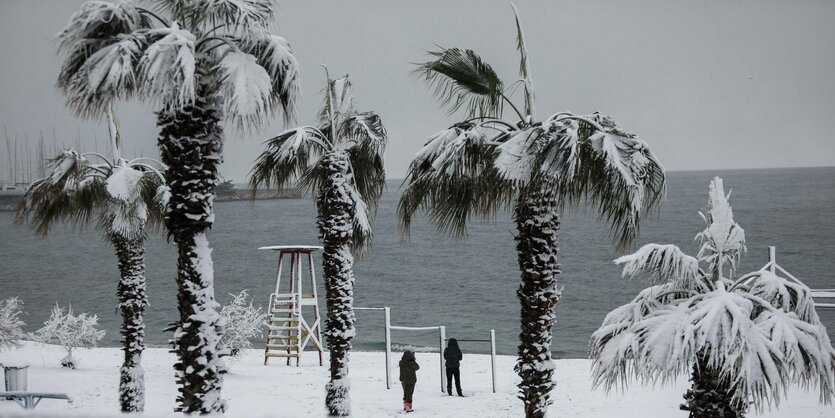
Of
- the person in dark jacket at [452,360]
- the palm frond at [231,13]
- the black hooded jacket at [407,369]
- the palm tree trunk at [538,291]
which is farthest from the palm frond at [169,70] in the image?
the person in dark jacket at [452,360]

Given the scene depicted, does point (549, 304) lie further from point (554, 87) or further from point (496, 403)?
point (554, 87)

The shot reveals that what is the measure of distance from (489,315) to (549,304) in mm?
65137

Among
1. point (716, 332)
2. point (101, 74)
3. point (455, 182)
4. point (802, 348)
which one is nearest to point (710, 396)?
point (802, 348)

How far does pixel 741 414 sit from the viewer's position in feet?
35.2

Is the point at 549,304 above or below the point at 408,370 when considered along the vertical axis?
above

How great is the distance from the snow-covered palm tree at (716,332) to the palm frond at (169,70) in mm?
6195

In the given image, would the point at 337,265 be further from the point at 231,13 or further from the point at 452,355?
the point at 231,13

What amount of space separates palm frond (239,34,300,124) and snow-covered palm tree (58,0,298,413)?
0.26m

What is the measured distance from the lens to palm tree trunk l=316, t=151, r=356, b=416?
51.7 feet

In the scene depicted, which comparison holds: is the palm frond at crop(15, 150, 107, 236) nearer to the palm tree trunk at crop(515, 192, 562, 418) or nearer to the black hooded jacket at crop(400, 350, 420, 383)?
the black hooded jacket at crop(400, 350, 420, 383)

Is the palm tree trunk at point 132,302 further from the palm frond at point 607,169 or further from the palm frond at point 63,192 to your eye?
the palm frond at point 607,169

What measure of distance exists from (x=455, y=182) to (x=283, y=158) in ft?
16.6

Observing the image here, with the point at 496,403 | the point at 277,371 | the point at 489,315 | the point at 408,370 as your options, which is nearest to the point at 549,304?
the point at 408,370

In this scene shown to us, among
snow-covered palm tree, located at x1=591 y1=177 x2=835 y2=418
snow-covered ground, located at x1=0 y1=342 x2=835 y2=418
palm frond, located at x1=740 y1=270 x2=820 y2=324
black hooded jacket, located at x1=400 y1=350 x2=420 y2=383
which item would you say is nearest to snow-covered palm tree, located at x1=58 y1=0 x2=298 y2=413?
snow-covered palm tree, located at x1=591 y1=177 x2=835 y2=418
